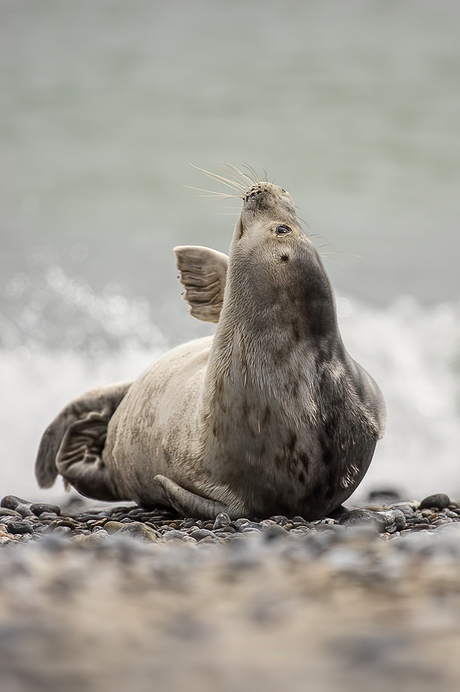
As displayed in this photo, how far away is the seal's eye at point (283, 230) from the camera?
13.2 ft

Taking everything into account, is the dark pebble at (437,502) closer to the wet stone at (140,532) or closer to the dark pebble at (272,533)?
the dark pebble at (272,533)

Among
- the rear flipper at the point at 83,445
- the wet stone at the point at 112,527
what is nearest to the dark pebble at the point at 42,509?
the rear flipper at the point at 83,445

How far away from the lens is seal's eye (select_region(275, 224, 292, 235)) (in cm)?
402

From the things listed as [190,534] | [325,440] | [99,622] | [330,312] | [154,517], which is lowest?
[99,622]

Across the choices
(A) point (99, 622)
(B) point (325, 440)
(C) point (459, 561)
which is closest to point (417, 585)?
(C) point (459, 561)

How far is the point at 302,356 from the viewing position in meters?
3.88

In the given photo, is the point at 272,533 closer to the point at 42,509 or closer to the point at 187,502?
the point at 187,502

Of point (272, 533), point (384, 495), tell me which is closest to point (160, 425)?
point (272, 533)

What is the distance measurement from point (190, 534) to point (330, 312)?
140cm

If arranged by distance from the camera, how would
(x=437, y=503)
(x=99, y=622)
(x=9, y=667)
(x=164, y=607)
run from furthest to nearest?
(x=437, y=503) < (x=164, y=607) < (x=99, y=622) < (x=9, y=667)

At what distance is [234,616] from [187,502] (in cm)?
252

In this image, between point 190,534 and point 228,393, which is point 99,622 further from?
point 228,393

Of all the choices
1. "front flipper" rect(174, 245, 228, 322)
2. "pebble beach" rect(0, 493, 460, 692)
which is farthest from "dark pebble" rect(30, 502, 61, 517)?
"pebble beach" rect(0, 493, 460, 692)

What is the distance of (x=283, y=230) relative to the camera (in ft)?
13.3
